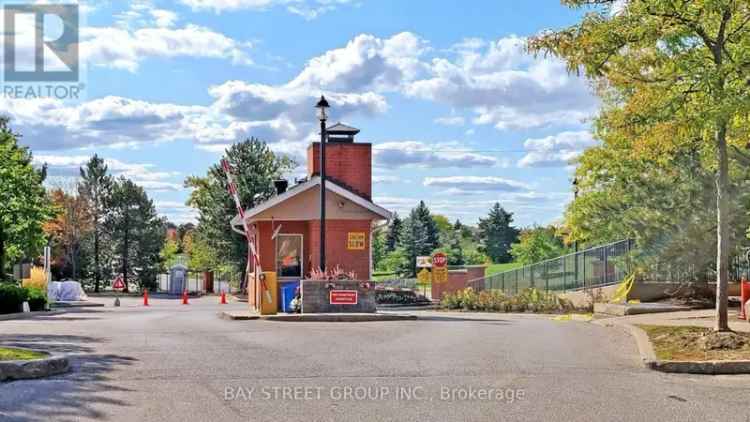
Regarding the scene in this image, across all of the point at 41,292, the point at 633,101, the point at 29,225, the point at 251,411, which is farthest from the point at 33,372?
the point at 29,225

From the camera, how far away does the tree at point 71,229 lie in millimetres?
73062

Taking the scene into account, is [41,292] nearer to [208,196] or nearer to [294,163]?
[208,196]

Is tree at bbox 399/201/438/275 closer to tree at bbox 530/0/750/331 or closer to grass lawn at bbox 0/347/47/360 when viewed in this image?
tree at bbox 530/0/750/331

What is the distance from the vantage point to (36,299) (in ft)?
106

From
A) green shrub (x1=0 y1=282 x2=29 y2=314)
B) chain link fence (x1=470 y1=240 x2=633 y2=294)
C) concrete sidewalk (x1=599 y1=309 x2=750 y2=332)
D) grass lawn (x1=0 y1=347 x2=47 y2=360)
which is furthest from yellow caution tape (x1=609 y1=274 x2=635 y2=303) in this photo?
green shrub (x1=0 y1=282 x2=29 y2=314)

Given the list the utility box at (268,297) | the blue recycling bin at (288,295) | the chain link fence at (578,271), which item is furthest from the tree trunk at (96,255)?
the utility box at (268,297)

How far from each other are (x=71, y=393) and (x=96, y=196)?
229 feet

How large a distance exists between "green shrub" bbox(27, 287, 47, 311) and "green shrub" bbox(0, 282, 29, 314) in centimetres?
102

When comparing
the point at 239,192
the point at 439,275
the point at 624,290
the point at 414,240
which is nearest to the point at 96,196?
the point at 239,192

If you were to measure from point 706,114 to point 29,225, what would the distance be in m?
35.1

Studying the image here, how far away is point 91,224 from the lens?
243 ft

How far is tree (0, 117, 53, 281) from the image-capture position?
3831 cm

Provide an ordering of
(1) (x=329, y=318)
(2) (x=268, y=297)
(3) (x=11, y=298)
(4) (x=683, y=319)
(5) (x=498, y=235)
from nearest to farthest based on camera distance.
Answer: (4) (x=683, y=319), (1) (x=329, y=318), (2) (x=268, y=297), (3) (x=11, y=298), (5) (x=498, y=235)

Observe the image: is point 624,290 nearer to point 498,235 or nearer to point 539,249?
point 539,249
